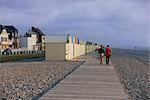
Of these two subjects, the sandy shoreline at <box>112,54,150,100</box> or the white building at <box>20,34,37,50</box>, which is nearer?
the sandy shoreline at <box>112,54,150,100</box>

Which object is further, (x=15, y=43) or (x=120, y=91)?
(x=15, y=43)

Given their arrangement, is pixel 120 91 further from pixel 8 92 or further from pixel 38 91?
Answer: pixel 8 92

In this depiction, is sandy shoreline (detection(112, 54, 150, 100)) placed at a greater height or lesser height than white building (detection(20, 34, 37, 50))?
lesser

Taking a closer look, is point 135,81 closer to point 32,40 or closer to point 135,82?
point 135,82

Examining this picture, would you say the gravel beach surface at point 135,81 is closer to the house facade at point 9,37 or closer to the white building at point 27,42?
the house facade at point 9,37

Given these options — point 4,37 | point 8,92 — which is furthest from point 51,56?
point 4,37

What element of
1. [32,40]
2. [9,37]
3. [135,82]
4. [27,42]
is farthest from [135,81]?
[32,40]

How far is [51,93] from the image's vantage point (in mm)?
10664

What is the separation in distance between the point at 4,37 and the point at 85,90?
2817 inches

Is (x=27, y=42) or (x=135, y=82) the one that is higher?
(x=27, y=42)

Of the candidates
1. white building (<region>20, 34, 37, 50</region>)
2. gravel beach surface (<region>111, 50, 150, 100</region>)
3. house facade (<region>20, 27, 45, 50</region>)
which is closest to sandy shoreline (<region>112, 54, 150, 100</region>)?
gravel beach surface (<region>111, 50, 150, 100</region>)

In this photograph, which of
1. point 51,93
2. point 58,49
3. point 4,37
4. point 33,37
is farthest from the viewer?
point 33,37

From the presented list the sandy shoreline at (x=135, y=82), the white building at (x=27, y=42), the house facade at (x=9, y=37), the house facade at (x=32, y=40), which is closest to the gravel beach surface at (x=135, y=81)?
the sandy shoreline at (x=135, y=82)

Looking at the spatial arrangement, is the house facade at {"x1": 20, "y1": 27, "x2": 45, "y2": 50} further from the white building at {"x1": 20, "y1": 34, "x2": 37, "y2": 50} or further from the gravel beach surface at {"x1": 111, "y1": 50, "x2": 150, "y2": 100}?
the gravel beach surface at {"x1": 111, "y1": 50, "x2": 150, "y2": 100}
